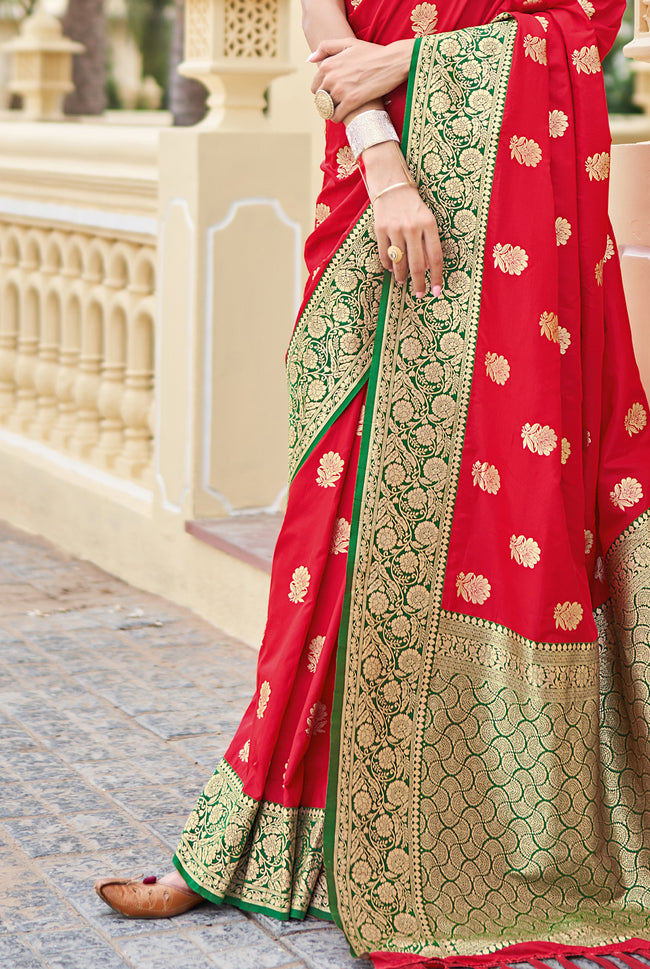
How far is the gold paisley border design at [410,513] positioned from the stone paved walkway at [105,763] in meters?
0.16

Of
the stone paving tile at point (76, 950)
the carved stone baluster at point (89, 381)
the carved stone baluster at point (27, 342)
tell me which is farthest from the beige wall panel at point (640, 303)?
the carved stone baluster at point (27, 342)

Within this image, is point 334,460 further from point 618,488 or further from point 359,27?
point 359,27

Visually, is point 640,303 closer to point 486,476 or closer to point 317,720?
point 486,476

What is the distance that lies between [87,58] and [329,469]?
10096mm

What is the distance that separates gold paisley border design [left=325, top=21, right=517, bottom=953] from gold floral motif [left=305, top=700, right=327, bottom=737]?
0.09m

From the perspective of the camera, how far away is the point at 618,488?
8.27 feet

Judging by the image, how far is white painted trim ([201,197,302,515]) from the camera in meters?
4.23

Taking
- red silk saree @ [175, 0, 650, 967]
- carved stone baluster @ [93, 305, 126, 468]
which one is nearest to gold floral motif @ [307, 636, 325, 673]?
red silk saree @ [175, 0, 650, 967]

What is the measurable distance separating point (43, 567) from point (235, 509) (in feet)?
2.93

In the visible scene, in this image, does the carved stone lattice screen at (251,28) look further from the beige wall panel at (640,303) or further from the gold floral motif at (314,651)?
the gold floral motif at (314,651)

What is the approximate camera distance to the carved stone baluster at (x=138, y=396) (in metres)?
4.80

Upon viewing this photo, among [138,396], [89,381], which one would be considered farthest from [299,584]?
[89,381]

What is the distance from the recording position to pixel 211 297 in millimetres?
4238

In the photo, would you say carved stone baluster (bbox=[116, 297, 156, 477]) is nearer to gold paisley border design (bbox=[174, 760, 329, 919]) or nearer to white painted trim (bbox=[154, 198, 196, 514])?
white painted trim (bbox=[154, 198, 196, 514])
